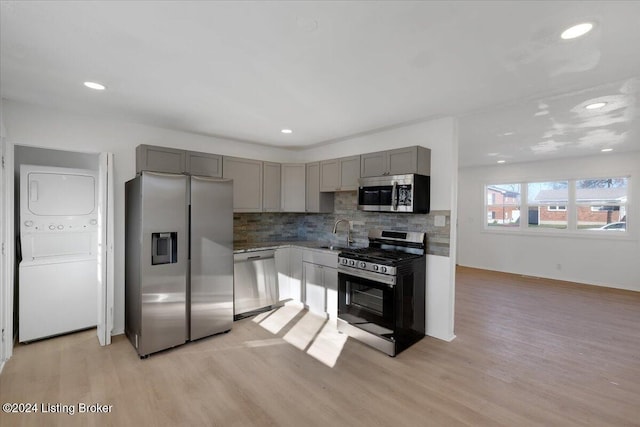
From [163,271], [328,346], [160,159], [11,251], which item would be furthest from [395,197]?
[11,251]

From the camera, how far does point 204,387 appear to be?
239cm

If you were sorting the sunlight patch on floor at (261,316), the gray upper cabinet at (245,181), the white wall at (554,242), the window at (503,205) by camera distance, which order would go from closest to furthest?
the sunlight patch on floor at (261,316) → the gray upper cabinet at (245,181) → the white wall at (554,242) → the window at (503,205)

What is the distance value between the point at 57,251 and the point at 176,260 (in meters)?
1.59

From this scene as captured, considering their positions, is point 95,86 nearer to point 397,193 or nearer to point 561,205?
point 397,193

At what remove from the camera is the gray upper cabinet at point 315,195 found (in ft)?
14.8

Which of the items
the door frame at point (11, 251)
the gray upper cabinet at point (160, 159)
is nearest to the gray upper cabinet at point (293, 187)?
the gray upper cabinet at point (160, 159)

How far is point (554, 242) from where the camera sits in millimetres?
6152

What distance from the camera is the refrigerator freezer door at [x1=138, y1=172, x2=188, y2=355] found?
2.84 m

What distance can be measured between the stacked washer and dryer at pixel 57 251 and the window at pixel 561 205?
807cm

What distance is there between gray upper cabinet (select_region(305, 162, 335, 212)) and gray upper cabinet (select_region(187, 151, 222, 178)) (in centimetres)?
141

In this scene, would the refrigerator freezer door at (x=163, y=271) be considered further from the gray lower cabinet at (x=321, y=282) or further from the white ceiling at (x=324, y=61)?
the gray lower cabinet at (x=321, y=282)

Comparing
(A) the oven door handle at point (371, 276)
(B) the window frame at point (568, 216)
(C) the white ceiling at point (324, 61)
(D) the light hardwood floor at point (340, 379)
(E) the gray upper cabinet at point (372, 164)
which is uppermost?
(C) the white ceiling at point (324, 61)

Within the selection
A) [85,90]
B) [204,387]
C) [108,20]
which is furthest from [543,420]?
[85,90]

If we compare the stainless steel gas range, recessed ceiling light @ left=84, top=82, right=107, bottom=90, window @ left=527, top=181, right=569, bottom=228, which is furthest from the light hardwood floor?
window @ left=527, top=181, right=569, bottom=228
